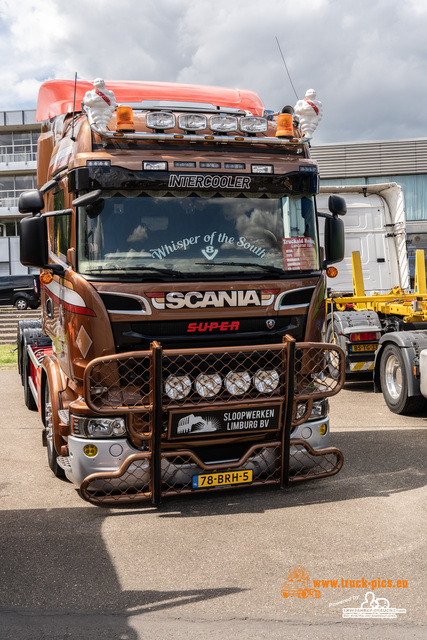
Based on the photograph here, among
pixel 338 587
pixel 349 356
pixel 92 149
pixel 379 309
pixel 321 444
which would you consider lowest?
pixel 338 587

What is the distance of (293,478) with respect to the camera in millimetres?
5453

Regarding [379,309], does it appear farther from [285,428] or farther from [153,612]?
[153,612]

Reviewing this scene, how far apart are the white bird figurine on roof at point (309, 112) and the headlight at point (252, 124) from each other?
0.40m

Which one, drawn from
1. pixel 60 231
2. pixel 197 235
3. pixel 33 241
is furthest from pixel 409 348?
pixel 33 241

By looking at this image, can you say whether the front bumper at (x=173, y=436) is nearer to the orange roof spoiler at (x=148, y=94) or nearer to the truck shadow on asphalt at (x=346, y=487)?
the truck shadow on asphalt at (x=346, y=487)

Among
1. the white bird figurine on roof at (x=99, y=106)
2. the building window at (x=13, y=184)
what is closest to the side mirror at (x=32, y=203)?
the white bird figurine on roof at (x=99, y=106)

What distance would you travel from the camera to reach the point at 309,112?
569cm

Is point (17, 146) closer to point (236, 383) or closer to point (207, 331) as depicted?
point (207, 331)

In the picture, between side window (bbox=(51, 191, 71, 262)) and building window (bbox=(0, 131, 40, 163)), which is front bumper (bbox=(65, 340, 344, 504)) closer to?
side window (bbox=(51, 191, 71, 262))

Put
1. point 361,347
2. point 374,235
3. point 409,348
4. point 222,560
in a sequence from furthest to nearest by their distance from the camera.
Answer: point 374,235 < point 361,347 < point 409,348 < point 222,560

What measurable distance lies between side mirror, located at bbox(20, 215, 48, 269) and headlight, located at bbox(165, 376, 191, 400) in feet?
4.84

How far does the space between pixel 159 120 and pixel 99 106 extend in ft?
1.64

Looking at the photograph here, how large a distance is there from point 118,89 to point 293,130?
6.71 ft

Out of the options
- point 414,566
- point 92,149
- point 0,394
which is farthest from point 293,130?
point 0,394
